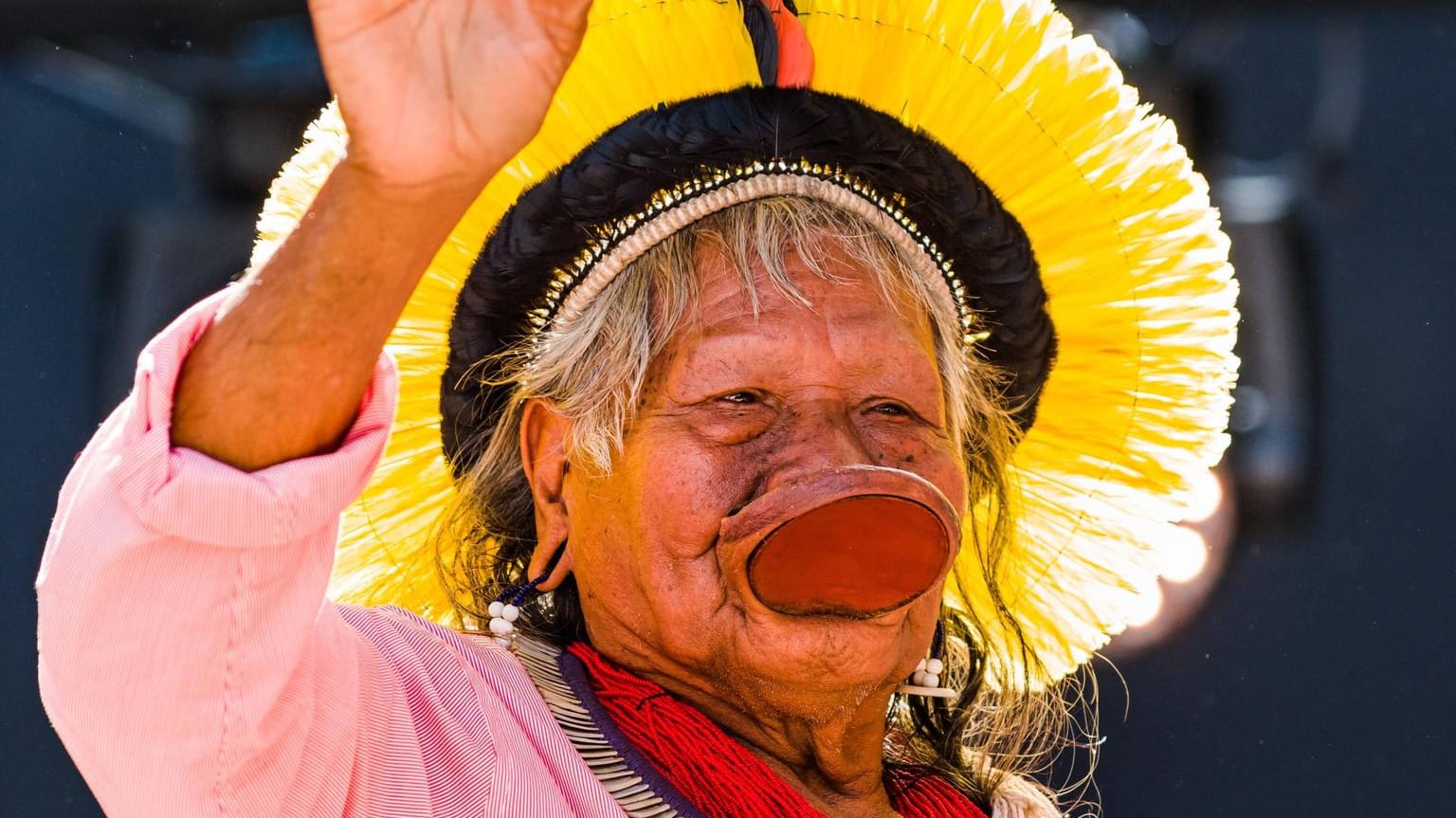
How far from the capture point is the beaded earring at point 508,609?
1.98 m

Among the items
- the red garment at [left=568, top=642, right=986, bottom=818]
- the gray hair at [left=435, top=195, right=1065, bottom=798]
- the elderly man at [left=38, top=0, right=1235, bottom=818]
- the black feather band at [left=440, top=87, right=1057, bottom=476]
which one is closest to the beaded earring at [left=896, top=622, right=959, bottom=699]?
the elderly man at [left=38, top=0, right=1235, bottom=818]

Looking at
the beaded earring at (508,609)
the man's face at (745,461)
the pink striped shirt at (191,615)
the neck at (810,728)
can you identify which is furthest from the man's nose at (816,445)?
the pink striped shirt at (191,615)

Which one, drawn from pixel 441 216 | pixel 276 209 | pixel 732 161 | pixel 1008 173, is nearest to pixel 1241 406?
pixel 1008 173

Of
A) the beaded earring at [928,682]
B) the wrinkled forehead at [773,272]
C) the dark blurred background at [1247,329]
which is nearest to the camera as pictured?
the wrinkled forehead at [773,272]

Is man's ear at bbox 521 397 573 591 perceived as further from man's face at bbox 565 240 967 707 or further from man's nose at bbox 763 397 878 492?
man's nose at bbox 763 397 878 492

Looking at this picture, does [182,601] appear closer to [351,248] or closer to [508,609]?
[351,248]

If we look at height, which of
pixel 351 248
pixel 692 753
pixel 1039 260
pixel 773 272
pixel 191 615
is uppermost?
pixel 1039 260

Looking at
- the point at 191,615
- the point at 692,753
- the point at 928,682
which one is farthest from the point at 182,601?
the point at 928,682

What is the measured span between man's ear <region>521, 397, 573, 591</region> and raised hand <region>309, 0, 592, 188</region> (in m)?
0.75

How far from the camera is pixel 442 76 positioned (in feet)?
4.32

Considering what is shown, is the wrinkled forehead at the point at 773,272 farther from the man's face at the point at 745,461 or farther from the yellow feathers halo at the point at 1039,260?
the yellow feathers halo at the point at 1039,260

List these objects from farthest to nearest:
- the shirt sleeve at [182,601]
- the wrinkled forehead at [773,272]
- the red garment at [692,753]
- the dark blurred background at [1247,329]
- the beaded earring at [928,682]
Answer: the dark blurred background at [1247,329] < the beaded earring at [928,682] < the wrinkled forehead at [773,272] < the red garment at [692,753] < the shirt sleeve at [182,601]

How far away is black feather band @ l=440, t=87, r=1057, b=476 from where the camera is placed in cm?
200

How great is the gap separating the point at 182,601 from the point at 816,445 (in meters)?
0.81
